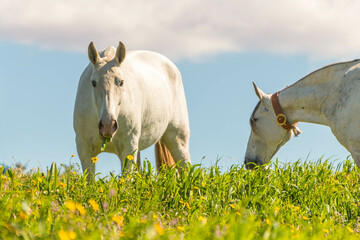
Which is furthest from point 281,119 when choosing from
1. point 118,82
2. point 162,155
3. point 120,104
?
point 118,82

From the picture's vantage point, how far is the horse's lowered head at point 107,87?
6356 millimetres

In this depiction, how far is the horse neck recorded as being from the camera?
7.59m

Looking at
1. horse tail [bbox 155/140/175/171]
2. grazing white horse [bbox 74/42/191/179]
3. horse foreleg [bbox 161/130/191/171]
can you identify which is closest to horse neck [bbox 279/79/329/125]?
grazing white horse [bbox 74/42/191/179]

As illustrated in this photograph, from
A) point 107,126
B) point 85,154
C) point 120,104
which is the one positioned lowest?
point 85,154

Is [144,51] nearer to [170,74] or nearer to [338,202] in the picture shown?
[170,74]

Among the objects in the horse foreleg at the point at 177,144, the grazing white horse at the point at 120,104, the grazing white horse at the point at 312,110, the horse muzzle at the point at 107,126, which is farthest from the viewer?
the horse foreleg at the point at 177,144

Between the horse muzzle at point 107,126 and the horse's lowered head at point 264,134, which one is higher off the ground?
the horse muzzle at point 107,126

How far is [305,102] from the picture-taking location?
25.4 feet

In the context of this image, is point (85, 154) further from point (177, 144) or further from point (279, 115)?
point (279, 115)

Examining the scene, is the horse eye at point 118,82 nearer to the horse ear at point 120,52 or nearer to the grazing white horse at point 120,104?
the grazing white horse at point 120,104

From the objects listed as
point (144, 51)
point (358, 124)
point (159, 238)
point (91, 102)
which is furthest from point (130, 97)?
point (159, 238)

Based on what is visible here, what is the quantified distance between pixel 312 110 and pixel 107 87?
296cm

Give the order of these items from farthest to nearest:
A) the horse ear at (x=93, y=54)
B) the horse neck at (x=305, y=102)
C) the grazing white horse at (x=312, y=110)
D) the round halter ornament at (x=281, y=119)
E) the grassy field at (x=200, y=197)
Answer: the round halter ornament at (x=281, y=119) < the horse neck at (x=305, y=102) < the grazing white horse at (x=312, y=110) < the horse ear at (x=93, y=54) < the grassy field at (x=200, y=197)

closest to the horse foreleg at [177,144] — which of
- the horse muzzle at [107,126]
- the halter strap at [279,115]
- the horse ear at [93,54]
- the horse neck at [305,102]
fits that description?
the halter strap at [279,115]
